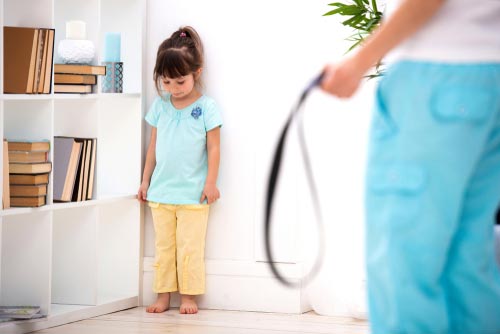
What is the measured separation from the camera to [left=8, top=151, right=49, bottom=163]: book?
9.61ft

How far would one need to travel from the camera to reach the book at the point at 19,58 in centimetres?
292

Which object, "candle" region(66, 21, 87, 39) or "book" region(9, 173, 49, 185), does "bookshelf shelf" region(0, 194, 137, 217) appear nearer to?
"book" region(9, 173, 49, 185)

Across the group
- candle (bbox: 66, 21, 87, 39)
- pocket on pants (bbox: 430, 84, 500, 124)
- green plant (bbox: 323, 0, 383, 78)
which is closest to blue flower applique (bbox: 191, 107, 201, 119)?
candle (bbox: 66, 21, 87, 39)

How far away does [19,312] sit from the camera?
2.95 meters

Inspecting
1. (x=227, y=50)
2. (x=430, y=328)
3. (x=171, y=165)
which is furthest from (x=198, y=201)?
(x=430, y=328)

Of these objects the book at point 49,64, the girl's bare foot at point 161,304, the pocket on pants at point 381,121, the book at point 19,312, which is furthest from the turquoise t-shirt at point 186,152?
the pocket on pants at point 381,121

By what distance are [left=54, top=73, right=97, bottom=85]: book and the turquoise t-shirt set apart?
352 mm

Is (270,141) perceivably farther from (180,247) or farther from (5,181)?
(5,181)

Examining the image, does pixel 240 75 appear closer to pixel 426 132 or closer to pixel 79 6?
pixel 79 6

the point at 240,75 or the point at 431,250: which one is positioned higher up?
the point at 240,75

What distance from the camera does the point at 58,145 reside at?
3234 mm

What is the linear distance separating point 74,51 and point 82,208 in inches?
23.1

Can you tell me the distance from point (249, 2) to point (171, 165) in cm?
70

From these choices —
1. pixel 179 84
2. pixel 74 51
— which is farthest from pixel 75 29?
pixel 179 84
